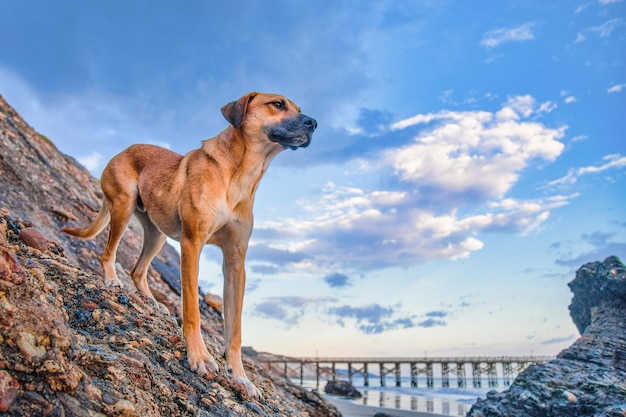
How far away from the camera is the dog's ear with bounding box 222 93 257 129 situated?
4.75m

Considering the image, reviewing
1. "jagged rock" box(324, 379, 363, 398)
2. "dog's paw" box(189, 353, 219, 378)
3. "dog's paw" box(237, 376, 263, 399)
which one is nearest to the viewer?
"dog's paw" box(189, 353, 219, 378)

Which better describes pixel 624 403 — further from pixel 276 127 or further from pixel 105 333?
pixel 105 333

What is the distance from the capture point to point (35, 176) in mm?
10406

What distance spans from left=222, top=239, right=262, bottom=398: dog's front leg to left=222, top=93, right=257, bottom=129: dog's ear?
1131mm

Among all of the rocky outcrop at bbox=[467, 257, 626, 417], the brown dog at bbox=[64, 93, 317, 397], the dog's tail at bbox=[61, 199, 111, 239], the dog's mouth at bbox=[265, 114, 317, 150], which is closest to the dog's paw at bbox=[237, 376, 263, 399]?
the brown dog at bbox=[64, 93, 317, 397]

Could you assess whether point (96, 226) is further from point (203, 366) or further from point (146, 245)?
point (203, 366)

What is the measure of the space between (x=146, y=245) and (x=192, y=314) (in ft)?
6.58

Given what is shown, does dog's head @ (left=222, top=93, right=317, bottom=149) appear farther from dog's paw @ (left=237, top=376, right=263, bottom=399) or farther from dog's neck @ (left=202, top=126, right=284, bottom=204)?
dog's paw @ (left=237, top=376, right=263, bottom=399)

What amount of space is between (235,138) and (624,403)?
659cm

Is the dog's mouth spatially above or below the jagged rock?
above

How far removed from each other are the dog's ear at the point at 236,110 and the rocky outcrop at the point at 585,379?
6355 millimetres

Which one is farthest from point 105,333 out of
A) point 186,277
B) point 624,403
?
point 624,403

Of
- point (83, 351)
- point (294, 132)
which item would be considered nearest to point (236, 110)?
point (294, 132)

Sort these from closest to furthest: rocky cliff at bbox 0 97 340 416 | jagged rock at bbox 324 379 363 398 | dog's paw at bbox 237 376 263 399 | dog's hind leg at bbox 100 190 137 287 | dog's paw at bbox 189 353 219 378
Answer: rocky cliff at bbox 0 97 340 416, dog's paw at bbox 189 353 219 378, dog's paw at bbox 237 376 263 399, dog's hind leg at bbox 100 190 137 287, jagged rock at bbox 324 379 363 398
